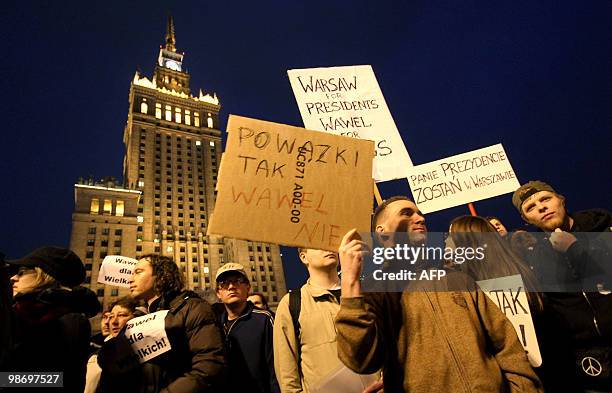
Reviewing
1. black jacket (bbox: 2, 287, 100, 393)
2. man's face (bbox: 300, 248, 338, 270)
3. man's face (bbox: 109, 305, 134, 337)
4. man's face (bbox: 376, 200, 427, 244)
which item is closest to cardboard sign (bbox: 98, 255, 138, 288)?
man's face (bbox: 109, 305, 134, 337)

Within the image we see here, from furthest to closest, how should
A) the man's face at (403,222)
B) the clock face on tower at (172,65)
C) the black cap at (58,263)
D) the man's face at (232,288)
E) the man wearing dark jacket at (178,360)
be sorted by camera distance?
the clock face on tower at (172,65), the man's face at (232,288), the man wearing dark jacket at (178,360), the black cap at (58,263), the man's face at (403,222)

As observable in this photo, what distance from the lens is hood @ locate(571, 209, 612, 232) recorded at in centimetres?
257

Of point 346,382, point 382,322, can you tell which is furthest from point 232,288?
point 382,322

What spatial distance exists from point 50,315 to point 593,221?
4024 mm

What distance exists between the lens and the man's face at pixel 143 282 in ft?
10.8

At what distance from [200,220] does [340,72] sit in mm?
65155

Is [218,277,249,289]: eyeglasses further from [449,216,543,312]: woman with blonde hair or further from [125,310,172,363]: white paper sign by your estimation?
[449,216,543,312]: woman with blonde hair

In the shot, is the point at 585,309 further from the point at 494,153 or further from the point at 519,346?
the point at 494,153

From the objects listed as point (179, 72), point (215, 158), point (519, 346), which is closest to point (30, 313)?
point (519, 346)

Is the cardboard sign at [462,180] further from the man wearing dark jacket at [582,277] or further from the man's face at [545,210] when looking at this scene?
the man wearing dark jacket at [582,277]

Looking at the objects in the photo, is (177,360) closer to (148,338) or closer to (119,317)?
(148,338)

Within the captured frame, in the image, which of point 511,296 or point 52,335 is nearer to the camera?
point 511,296

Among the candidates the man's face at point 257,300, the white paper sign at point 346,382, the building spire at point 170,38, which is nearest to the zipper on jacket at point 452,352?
the white paper sign at point 346,382

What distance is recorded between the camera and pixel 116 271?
5105 millimetres
